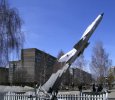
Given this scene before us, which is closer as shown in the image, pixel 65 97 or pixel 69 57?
pixel 65 97

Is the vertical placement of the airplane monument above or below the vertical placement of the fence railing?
above

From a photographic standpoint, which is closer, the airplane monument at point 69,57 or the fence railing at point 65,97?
the fence railing at point 65,97

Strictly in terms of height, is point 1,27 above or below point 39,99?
above

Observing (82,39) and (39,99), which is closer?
(39,99)

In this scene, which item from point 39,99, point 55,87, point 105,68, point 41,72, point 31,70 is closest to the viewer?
point 39,99

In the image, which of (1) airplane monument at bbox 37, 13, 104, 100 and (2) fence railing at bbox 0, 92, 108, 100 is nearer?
(2) fence railing at bbox 0, 92, 108, 100

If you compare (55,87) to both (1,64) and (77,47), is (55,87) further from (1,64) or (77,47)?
(1,64)

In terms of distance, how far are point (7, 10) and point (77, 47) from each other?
28.4 ft

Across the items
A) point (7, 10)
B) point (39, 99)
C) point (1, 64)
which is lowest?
point (39, 99)

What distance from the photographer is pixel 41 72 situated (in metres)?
69.4

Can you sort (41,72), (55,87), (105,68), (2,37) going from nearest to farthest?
1. (55,87)
2. (2,37)
3. (105,68)
4. (41,72)

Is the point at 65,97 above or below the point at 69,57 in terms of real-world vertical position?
below

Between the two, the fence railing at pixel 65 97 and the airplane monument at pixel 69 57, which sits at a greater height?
the airplane monument at pixel 69 57

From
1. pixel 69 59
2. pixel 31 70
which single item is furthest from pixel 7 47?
pixel 31 70
